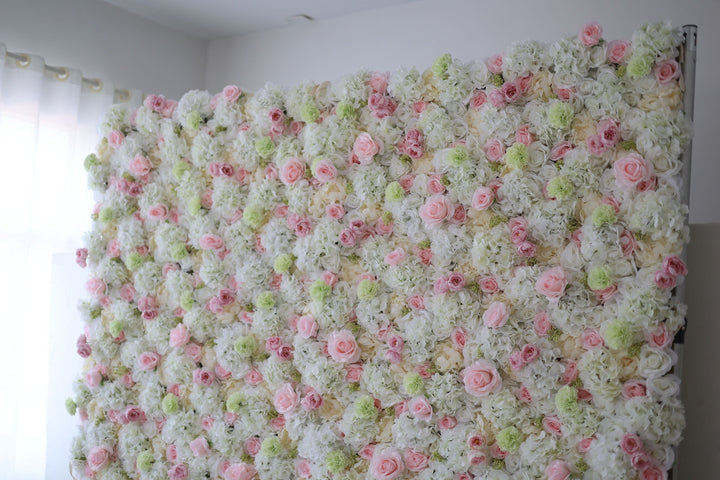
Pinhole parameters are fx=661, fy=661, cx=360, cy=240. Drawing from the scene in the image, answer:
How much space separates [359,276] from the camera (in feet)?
7.10

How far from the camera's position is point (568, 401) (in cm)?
181

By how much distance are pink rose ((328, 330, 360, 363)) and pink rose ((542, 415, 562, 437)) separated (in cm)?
61

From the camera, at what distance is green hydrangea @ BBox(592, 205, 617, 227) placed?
179 centimetres

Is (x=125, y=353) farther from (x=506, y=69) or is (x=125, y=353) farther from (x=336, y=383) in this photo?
(x=506, y=69)

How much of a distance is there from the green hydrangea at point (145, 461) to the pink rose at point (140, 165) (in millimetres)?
1071

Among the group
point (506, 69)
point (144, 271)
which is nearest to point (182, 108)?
point (144, 271)

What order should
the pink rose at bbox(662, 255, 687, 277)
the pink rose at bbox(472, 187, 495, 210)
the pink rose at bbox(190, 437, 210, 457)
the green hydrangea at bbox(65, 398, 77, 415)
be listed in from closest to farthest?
the pink rose at bbox(662, 255, 687, 277), the pink rose at bbox(472, 187, 495, 210), the pink rose at bbox(190, 437, 210, 457), the green hydrangea at bbox(65, 398, 77, 415)

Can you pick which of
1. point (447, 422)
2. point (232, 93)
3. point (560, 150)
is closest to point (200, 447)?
point (447, 422)

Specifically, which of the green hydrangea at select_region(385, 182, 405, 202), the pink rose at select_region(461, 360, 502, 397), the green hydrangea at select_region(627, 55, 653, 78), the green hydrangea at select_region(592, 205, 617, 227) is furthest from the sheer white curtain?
the green hydrangea at select_region(627, 55, 653, 78)

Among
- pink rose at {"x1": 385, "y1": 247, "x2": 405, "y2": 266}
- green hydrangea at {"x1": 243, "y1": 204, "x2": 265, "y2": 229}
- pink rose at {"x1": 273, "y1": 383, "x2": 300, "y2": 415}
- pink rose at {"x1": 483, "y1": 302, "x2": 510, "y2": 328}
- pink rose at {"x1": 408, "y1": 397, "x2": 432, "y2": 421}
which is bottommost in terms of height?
pink rose at {"x1": 273, "y1": 383, "x2": 300, "y2": 415}

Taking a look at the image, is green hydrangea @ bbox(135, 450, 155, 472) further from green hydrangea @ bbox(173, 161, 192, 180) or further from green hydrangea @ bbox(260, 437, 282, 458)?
green hydrangea @ bbox(173, 161, 192, 180)

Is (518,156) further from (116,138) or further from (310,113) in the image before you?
(116,138)

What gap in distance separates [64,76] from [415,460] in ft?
7.36

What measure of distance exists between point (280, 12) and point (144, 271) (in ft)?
4.81
